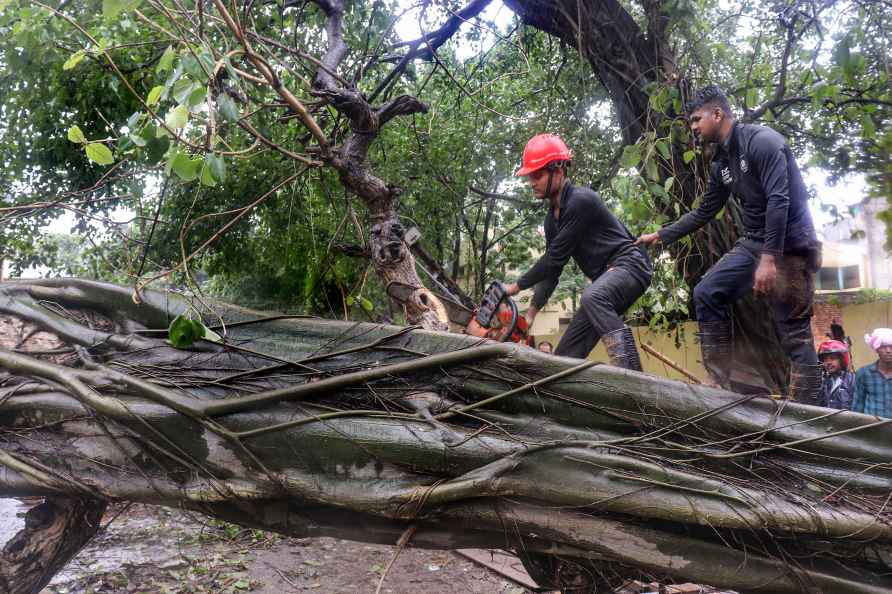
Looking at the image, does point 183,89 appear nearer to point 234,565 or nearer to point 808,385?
point 808,385

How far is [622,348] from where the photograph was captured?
3.43 m

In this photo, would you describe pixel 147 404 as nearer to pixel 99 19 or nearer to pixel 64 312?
pixel 64 312

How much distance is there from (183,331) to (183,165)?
0.88 meters

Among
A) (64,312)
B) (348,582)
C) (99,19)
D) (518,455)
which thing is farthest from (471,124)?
(518,455)

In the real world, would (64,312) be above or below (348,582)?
above

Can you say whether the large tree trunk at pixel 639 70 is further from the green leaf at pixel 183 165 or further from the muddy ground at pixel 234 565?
the green leaf at pixel 183 165

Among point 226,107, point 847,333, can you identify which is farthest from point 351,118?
point 847,333

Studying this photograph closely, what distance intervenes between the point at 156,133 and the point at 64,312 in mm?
1415

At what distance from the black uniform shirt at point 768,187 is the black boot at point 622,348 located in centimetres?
73

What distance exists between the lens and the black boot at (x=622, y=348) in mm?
3426

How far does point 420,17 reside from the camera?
19.1 feet

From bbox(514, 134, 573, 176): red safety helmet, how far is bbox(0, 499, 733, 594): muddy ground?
3062mm

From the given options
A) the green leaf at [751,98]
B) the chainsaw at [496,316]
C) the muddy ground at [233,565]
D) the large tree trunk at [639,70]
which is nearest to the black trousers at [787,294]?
the chainsaw at [496,316]

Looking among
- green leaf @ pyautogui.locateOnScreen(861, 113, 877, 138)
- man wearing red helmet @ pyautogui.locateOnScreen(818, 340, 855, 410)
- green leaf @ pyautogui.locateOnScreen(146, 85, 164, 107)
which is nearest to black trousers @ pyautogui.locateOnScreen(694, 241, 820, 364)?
green leaf @ pyautogui.locateOnScreen(861, 113, 877, 138)
